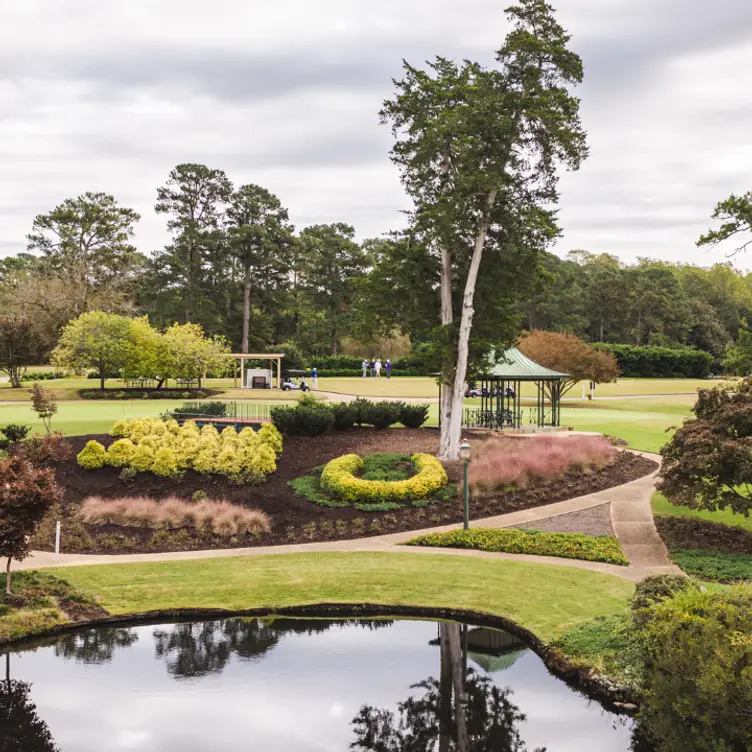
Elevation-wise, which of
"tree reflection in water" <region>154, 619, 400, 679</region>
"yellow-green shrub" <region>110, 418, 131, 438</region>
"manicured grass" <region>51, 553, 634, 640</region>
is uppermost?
"yellow-green shrub" <region>110, 418, 131, 438</region>

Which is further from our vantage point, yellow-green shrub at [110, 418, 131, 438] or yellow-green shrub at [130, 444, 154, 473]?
yellow-green shrub at [110, 418, 131, 438]

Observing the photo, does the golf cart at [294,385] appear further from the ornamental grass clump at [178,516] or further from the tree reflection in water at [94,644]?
the tree reflection in water at [94,644]

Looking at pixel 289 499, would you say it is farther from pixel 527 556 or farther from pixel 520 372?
pixel 520 372

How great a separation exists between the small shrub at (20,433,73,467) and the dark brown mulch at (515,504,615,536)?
12490mm

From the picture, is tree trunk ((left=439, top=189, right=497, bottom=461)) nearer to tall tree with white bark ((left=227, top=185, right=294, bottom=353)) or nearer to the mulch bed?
the mulch bed

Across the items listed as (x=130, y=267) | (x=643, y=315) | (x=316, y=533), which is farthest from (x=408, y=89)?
(x=643, y=315)

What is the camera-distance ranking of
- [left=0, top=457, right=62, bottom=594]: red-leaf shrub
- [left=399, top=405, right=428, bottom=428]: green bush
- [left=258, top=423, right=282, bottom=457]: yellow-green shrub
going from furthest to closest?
[left=399, top=405, right=428, bottom=428]: green bush → [left=258, top=423, right=282, bottom=457]: yellow-green shrub → [left=0, top=457, right=62, bottom=594]: red-leaf shrub

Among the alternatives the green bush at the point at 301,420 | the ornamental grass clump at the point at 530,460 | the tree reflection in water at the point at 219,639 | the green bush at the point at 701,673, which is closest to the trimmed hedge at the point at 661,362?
the ornamental grass clump at the point at 530,460

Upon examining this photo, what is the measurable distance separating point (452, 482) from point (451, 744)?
12358 millimetres

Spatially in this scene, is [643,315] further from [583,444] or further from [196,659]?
[196,659]

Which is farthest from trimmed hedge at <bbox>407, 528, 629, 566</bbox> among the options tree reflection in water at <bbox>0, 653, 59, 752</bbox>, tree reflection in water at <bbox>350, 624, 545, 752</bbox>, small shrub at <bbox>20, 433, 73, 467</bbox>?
small shrub at <bbox>20, 433, 73, 467</bbox>

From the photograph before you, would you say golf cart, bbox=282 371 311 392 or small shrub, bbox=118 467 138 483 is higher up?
golf cart, bbox=282 371 311 392

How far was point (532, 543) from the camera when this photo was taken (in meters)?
17.1

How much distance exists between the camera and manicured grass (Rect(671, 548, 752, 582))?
14737 mm
